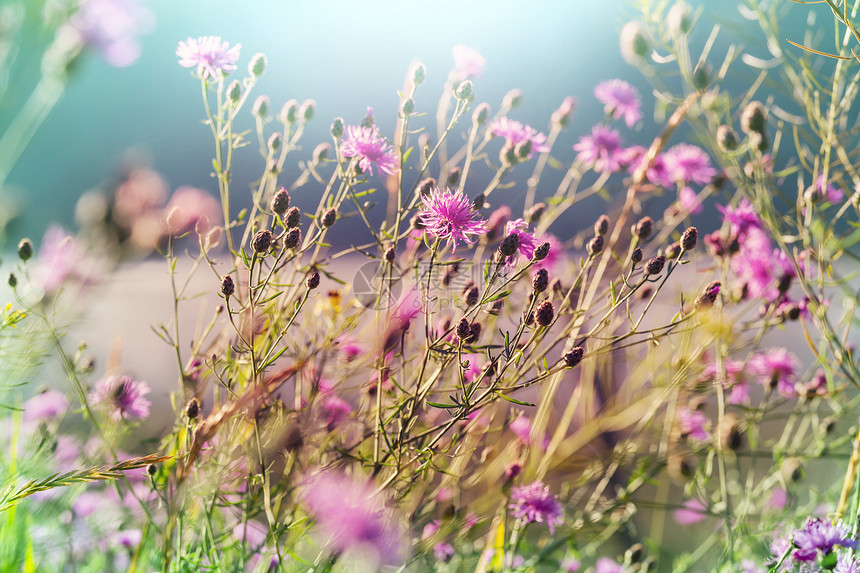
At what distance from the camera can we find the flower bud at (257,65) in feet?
1.52

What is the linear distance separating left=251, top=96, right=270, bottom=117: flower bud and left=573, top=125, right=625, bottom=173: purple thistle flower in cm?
28

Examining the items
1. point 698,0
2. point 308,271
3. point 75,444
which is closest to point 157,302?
point 75,444

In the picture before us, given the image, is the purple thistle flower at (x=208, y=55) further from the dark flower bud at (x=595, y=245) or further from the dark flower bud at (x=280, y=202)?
the dark flower bud at (x=595, y=245)

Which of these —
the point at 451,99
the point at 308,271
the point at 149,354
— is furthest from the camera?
the point at 149,354

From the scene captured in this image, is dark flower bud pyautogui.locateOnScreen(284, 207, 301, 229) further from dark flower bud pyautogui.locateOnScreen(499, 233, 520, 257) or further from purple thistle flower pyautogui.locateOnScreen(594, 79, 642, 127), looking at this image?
purple thistle flower pyautogui.locateOnScreen(594, 79, 642, 127)

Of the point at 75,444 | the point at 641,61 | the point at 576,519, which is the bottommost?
the point at 75,444

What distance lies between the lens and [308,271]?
1.36ft

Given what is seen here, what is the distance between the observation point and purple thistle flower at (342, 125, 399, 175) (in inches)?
17.1

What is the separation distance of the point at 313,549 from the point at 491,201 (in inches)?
12.1

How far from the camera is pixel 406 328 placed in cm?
43

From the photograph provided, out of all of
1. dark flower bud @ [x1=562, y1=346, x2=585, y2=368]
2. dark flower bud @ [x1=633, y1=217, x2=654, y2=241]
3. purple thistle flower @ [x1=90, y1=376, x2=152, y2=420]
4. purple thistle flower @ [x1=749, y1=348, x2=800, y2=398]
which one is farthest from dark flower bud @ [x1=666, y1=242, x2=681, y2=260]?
purple thistle flower @ [x1=90, y1=376, x2=152, y2=420]

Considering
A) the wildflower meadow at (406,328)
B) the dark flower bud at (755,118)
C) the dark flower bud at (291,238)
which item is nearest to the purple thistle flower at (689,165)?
the wildflower meadow at (406,328)

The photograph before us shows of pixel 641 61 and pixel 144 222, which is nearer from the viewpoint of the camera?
pixel 144 222

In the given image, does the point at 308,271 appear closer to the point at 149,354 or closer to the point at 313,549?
the point at 313,549
